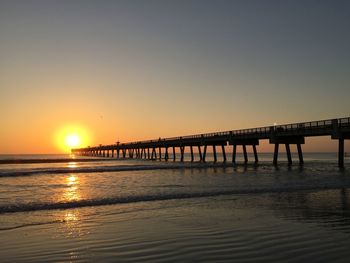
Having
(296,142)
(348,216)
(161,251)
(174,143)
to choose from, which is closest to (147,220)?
(161,251)

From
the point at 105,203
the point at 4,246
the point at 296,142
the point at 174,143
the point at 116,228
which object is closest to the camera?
the point at 4,246

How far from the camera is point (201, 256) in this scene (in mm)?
6242

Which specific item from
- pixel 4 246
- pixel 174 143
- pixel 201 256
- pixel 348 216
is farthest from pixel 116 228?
pixel 174 143

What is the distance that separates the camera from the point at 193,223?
9.30 meters

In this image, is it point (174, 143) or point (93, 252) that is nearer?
point (93, 252)

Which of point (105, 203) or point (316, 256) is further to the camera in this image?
point (105, 203)

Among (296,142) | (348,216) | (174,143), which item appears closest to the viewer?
(348,216)

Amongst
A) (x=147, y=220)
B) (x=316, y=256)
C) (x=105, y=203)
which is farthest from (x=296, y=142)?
(x=316, y=256)

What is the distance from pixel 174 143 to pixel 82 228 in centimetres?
6256

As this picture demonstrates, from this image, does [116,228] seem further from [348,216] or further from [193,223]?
[348,216]

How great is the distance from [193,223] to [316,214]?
3.45 m

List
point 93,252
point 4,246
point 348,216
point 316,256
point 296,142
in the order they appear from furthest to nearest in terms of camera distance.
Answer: point 296,142 → point 348,216 → point 4,246 → point 93,252 → point 316,256

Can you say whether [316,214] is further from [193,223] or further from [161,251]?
[161,251]

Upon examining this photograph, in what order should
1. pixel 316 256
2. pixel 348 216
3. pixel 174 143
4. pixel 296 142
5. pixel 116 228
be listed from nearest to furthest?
pixel 316 256 < pixel 116 228 < pixel 348 216 < pixel 296 142 < pixel 174 143
